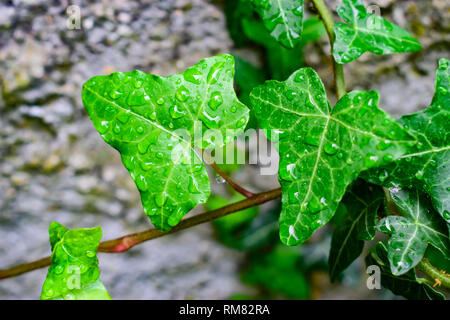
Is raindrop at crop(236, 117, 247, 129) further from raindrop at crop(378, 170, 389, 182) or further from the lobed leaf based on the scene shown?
the lobed leaf

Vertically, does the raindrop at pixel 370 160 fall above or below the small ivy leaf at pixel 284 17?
below

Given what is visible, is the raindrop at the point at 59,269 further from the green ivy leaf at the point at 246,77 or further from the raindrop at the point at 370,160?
the green ivy leaf at the point at 246,77

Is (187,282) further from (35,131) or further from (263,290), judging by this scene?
(35,131)

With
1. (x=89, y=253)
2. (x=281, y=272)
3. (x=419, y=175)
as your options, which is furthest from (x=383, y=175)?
(x=281, y=272)

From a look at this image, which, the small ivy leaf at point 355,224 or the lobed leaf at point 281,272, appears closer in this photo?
the small ivy leaf at point 355,224

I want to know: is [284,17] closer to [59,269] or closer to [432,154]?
[432,154]

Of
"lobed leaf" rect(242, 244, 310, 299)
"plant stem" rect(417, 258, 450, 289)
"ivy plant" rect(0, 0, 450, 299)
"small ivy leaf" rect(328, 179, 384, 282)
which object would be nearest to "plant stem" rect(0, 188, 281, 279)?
"ivy plant" rect(0, 0, 450, 299)

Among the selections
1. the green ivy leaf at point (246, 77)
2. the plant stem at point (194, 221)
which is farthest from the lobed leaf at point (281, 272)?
the plant stem at point (194, 221)
